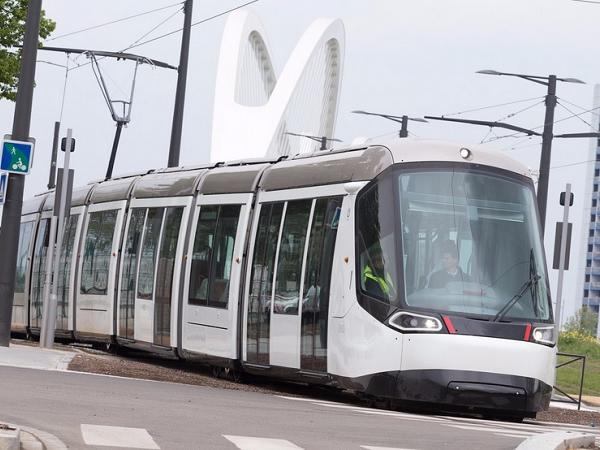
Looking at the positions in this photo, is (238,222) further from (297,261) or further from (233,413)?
(233,413)

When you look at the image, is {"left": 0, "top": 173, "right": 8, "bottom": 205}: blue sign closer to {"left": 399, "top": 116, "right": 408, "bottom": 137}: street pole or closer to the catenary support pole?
{"left": 399, "top": 116, "right": 408, "bottom": 137}: street pole

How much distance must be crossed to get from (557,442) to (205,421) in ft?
9.02

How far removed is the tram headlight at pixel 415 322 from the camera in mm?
15891

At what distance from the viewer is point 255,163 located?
66.8 feet

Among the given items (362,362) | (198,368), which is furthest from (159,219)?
(362,362)

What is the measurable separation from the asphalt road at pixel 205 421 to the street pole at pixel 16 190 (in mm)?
5870

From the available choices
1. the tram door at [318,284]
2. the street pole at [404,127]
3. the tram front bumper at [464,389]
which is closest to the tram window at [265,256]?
the tram door at [318,284]

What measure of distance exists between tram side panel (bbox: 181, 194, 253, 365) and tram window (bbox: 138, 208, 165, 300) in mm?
1514

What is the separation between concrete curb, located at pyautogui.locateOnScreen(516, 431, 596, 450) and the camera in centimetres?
1030

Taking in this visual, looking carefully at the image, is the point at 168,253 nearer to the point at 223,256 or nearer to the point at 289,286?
the point at 223,256

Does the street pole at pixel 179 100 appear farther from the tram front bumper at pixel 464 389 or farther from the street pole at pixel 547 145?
the tram front bumper at pixel 464 389

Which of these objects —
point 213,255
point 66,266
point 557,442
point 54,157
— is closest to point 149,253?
point 213,255

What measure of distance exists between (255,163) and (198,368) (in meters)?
4.95

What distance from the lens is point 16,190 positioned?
72.3ft
